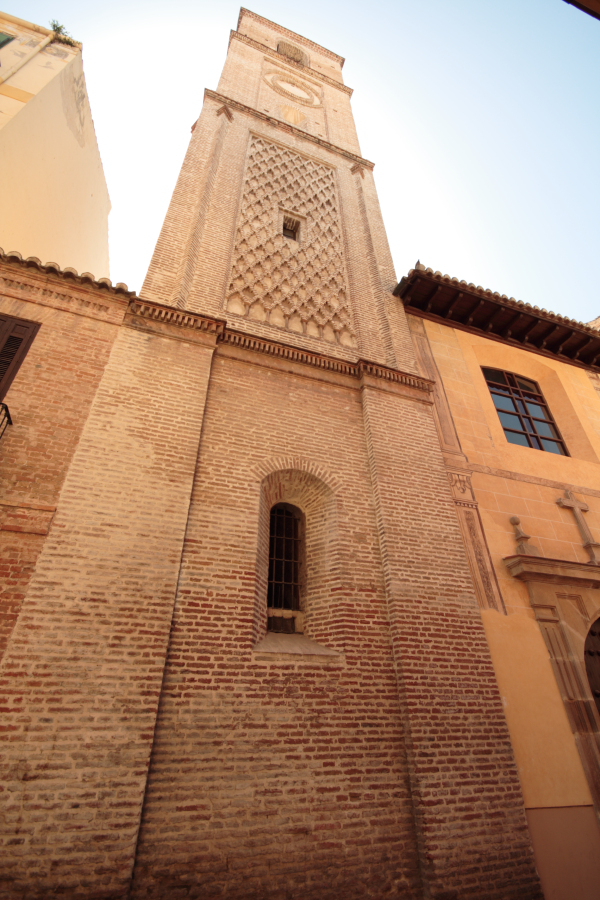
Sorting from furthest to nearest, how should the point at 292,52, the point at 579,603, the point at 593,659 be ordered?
the point at 292,52 < the point at 579,603 < the point at 593,659

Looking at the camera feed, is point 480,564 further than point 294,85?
No

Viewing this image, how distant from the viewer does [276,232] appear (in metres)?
8.22

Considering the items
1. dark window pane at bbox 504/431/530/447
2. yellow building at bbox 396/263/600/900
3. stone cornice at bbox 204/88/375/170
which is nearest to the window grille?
stone cornice at bbox 204/88/375/170

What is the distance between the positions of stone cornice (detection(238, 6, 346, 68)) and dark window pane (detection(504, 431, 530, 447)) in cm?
1521

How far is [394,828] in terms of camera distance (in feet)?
12.4

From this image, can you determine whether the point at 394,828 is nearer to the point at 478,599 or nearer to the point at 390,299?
the point at 478,599

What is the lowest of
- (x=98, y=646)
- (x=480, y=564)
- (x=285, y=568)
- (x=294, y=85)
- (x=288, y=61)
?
(x=98, y=646)

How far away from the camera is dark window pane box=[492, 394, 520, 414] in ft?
27.5

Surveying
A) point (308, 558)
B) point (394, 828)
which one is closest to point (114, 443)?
point (308, 558)

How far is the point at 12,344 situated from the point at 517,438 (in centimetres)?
765

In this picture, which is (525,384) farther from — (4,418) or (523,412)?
(4,418)

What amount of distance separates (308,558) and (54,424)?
3.07 m

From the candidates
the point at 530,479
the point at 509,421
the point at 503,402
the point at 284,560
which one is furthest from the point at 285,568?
the point at 503,402

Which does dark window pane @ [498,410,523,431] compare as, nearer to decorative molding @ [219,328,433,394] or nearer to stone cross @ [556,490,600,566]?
stone cross @ [556,490,600,566]
